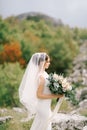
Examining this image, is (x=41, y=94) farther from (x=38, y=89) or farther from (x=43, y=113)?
(x=43, y=113)

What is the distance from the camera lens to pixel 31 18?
143m

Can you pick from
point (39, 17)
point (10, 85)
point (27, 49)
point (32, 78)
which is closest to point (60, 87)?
point (32, 78)

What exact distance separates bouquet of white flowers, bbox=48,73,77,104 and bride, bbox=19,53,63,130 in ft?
0.36

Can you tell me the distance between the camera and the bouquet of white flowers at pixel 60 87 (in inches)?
446

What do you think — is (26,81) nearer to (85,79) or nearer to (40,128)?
(40,128)

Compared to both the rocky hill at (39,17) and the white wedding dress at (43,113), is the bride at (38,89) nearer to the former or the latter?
the white wedding dress at (43,113)

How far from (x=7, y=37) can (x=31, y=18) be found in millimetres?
60732

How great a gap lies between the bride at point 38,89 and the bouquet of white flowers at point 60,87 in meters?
0.11

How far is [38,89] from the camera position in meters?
11.4

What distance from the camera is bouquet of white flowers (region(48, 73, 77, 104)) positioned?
37.1 feet

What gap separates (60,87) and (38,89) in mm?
451

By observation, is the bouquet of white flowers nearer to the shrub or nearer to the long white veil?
the long white veil

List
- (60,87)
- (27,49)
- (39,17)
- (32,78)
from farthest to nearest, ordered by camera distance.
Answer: (39,17)
(27,49)
(32,78)
(60,87)

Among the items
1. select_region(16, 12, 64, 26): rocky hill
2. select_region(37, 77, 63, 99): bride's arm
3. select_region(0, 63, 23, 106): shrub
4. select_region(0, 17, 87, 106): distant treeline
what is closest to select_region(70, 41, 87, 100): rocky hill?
select_region(0, 17, 87, 106): distant treeline
